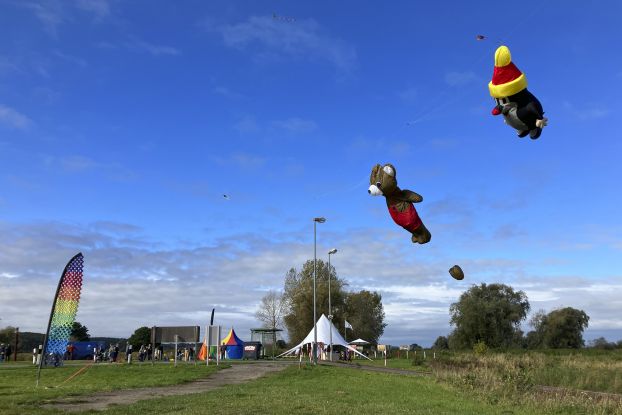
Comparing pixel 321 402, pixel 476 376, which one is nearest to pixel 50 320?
pixel 321 402

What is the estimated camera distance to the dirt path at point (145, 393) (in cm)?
1666

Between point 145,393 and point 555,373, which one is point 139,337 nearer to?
point 555,373

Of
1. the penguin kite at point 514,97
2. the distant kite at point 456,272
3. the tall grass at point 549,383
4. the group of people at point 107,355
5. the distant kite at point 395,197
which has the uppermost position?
the penguin kite at point 514,97

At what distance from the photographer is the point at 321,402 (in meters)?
17.7

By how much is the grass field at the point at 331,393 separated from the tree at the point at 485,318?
108 feet

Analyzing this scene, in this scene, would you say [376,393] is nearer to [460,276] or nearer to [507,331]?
[460,276]

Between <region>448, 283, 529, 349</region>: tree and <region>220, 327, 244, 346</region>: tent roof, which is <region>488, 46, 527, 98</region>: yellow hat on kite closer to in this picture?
<region>220, 327, 244, 346</region>: tent roof

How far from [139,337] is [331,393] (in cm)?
6984

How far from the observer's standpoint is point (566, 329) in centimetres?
8562

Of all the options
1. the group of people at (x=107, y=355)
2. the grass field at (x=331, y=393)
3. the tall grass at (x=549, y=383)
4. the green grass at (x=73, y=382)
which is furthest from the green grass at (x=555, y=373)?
the group of people at (x=107, y=355)

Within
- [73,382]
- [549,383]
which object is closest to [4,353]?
[73,382]

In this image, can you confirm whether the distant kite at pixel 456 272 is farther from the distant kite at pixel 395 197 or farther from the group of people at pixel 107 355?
the group of people at pixel 107 355

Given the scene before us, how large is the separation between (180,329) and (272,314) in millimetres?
37466

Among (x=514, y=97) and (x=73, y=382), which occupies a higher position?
(x=514, y=97)
